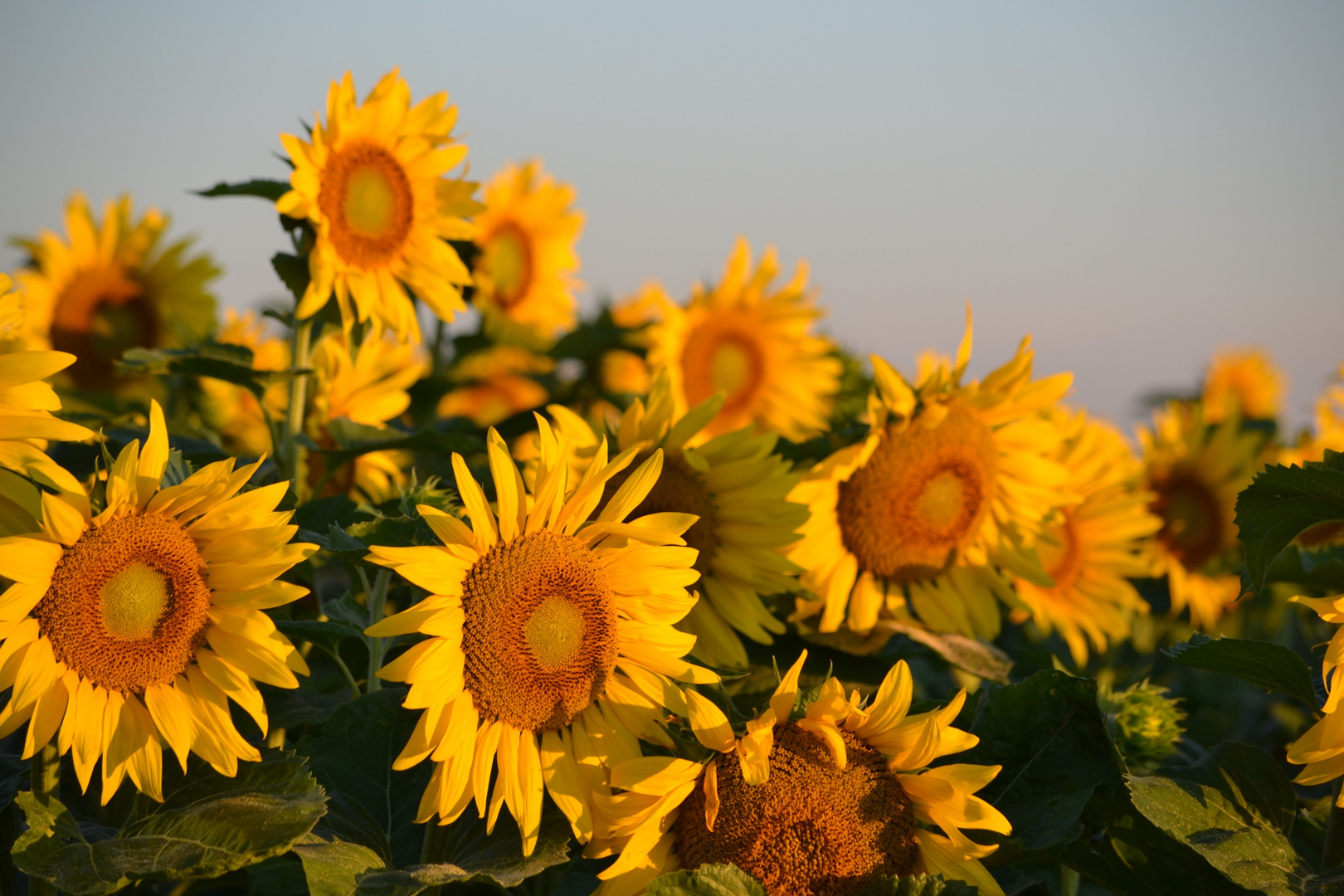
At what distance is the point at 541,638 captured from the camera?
1.57 m

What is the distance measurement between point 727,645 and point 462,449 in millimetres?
683

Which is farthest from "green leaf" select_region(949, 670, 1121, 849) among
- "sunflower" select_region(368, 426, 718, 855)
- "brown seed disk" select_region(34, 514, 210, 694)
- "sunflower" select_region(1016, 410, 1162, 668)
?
"sunflower" select_region(1016, 410, 1162, 668)

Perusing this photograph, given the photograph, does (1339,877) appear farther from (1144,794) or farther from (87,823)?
(87,823)

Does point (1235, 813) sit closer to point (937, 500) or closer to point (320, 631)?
point (937, 500)

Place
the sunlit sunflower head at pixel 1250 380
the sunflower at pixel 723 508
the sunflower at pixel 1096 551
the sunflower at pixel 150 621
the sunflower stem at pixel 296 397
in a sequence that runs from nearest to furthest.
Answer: the sunflower at pixel 150 621 → the sunflower at pixel 723 508 → the sunflower stem at pixel 296 397 → the sunflower at pixel 1096 551 → the sunlit sunflower head at pixel 1250 380

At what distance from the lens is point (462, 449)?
2.31 meters

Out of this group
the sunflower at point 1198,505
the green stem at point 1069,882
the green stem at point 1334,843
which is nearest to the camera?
the green stem at point 1334,843

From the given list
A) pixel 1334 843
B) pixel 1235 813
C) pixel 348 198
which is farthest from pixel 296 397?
pixel 1334 843

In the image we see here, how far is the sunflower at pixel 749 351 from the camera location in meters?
3.76

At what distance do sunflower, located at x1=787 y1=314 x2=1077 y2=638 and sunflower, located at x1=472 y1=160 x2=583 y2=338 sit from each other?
2.21 m

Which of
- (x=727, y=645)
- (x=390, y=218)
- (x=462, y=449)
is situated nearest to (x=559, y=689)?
(x=727, y=645)

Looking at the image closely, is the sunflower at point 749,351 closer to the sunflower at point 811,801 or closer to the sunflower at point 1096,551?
the sunflower at point 1096,551

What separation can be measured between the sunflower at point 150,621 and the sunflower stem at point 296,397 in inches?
37.5

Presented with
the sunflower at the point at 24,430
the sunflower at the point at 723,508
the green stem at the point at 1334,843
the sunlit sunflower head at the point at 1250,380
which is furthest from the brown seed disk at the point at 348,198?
the sunlit sunflower head at the point at 1250,380
